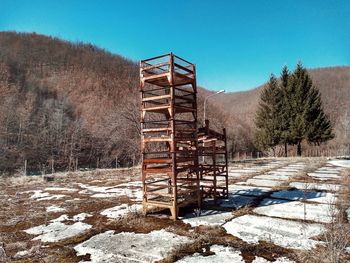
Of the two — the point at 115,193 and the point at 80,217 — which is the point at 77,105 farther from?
the point at 80,217

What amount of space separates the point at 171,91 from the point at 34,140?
3087 cm

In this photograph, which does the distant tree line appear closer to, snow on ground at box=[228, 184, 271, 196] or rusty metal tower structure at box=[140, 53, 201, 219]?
snow on ground at box=[228, 184, 271, 196]

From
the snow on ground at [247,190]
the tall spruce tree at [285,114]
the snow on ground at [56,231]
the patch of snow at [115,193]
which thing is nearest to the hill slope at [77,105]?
the tall spruce tree at [285,114]

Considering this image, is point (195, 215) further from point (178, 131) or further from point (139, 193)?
point (139, 193)

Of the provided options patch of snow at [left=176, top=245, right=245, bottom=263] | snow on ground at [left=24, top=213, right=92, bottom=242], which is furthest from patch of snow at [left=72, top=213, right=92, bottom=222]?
patch of snow at [left=176, top=245, right=245, bottom=263]

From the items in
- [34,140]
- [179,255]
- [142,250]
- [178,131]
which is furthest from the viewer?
[34,140]

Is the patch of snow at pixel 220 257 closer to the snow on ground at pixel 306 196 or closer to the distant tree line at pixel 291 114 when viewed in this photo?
the snow on ground at pixel 306 196

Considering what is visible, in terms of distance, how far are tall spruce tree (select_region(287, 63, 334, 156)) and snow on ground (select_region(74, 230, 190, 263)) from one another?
80.1 ft

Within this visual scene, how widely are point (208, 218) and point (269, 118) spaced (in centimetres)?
2466

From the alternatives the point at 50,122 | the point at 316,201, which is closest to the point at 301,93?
the point at 316,201

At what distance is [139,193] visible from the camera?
7496 millimetres

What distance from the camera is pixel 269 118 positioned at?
89.5ft

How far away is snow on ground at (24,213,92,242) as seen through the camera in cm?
397

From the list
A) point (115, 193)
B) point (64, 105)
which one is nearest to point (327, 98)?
point (64, 105)
